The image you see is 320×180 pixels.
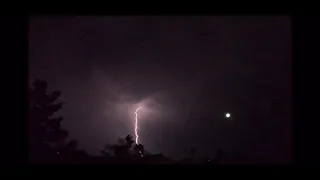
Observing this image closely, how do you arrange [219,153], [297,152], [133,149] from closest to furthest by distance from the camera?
[297,152], [133,149], [219,153]

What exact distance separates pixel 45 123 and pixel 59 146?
0.22m

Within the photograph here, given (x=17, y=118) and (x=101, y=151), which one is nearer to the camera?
(x=17, y=118)

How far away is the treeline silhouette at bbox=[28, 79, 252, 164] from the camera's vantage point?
119 inches

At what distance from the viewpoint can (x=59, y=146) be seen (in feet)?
10.8

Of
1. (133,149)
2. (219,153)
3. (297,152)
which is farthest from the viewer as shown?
(219,153)

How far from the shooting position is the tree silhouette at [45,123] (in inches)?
114

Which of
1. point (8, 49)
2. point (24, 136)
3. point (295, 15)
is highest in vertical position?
point (295, 15)

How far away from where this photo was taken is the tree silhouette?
9.50ft

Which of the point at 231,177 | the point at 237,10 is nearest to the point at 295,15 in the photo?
the point at 237,10

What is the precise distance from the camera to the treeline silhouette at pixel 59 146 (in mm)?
3020

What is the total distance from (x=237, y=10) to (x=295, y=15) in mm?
307

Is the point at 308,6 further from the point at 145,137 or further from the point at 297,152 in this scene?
the point at 145,137

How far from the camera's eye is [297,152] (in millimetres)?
2100

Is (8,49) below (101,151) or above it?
above
